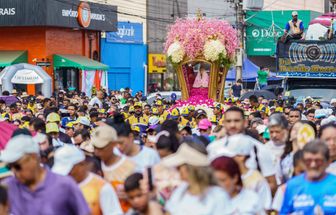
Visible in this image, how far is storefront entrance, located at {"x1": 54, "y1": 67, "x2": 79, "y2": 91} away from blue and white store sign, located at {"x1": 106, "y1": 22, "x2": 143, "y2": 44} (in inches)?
231

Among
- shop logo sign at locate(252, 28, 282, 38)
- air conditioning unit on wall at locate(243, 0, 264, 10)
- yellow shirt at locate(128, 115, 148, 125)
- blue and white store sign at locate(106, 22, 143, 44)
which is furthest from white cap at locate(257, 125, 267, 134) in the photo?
shop logo sign at locate(252, 28, 282, 38)

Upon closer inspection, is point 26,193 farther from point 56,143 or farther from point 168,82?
point 168,82

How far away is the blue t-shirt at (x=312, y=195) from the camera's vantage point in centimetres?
766

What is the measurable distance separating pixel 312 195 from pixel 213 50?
15.6 metres

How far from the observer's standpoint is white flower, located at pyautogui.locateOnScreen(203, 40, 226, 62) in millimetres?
23203

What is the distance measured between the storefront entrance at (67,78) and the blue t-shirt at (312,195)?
36299 mm

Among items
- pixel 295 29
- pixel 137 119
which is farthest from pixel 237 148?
pixel 295 29

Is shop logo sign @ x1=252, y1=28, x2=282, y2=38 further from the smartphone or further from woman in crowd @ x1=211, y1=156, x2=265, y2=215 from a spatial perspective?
woman in crowd @ x1=211, y1=156, x2=265, y2=215

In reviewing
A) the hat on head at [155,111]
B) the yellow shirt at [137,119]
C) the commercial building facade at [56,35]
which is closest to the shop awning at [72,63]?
the commercial building facade at [56,35]

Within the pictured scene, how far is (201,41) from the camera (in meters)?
23.3

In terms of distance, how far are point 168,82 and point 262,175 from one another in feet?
164

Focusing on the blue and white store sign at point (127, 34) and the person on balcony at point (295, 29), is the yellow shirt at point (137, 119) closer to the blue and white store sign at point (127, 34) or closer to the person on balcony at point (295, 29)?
the person on balcony at point (295, 29)

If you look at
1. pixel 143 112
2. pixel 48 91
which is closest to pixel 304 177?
pixel 143 112

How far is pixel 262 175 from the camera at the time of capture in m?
8.59
